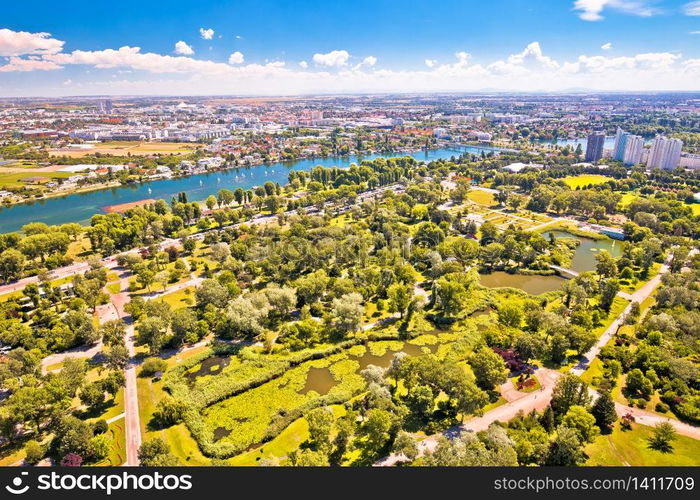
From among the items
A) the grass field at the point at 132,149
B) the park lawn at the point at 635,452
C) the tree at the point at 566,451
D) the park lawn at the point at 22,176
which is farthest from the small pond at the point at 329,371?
the grass field at the point at 132,149

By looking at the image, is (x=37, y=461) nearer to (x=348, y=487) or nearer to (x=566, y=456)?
(x=348, y=487)

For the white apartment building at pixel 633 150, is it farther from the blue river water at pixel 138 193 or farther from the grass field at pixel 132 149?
the grass field at pixel 132 149

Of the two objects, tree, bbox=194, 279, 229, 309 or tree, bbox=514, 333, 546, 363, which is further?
tree, bbox=194, 279, 229, 309

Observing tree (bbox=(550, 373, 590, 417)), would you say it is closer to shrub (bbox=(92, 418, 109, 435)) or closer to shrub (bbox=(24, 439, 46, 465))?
shrub (bbox=(92, 418, 109, 435))

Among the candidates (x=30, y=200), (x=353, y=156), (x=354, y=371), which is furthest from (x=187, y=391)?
(x=353, y=156)

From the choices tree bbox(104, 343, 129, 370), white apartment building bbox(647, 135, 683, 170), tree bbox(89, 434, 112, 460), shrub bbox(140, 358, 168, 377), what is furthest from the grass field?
white apartment building bbox(647, 135, 683, 170)

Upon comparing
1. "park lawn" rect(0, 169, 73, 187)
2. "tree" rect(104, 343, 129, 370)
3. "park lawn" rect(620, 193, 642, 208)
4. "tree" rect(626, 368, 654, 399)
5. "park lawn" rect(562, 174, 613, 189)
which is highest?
"park lawn" rect(0, 169, 73, 187)

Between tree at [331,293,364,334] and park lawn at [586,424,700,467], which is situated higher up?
tree at [331,293,364,334]
